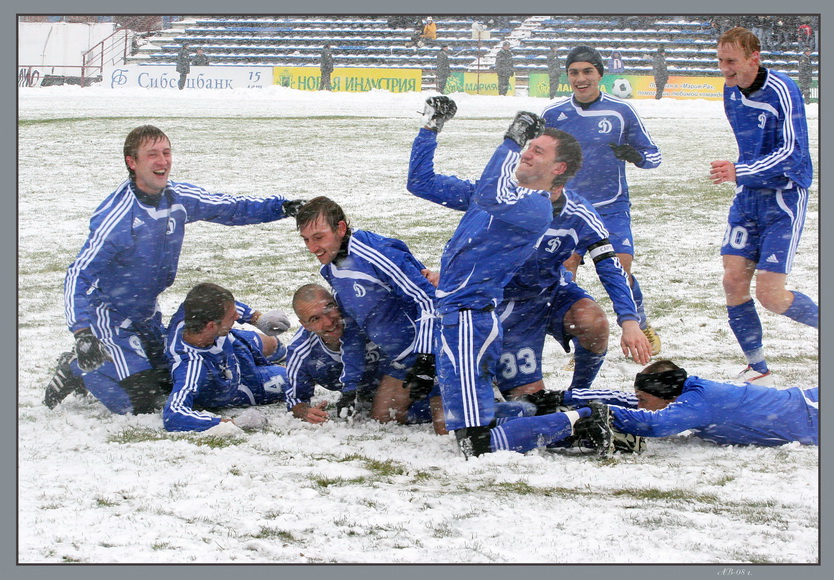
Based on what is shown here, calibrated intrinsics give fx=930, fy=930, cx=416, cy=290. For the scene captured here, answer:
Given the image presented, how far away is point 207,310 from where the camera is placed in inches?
160

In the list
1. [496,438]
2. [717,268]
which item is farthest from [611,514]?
[717,268]

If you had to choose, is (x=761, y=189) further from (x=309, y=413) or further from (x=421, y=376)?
(x=309, y=413)

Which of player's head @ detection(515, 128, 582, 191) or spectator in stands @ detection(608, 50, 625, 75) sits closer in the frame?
player's head @ detection(515, 128, 582, 191)

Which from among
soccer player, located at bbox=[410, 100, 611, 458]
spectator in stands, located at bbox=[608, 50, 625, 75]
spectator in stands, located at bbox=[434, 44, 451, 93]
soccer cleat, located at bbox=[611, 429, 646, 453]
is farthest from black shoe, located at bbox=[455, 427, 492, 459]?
spectator in stands, located at bbox=[608, 50, 625, 75]

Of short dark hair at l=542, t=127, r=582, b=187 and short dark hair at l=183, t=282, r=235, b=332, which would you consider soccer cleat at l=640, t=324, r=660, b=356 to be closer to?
short dark hair at l=542, t=127, r=582, b=187

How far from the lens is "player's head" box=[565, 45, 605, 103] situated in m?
5.02

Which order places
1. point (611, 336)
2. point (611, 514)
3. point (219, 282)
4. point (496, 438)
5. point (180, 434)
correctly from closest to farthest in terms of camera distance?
point (611, 514) → point (496, 438) → point (180, 434) → point (611, 336) → point (219, 282)

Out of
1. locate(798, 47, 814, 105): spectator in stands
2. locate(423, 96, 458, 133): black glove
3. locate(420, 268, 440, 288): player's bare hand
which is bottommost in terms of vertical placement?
locate(420, 268, 440, 288): player's bare hand

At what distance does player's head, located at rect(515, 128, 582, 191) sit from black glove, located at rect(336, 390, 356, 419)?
120cm

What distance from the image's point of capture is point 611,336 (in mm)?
5598

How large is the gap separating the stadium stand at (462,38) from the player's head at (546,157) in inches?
24.0

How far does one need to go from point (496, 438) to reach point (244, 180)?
7.70 meters

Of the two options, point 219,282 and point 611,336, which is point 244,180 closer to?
point 219,282

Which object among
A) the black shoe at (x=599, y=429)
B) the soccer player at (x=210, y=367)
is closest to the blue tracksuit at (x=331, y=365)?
the soccer player at (x=210, y=367)
